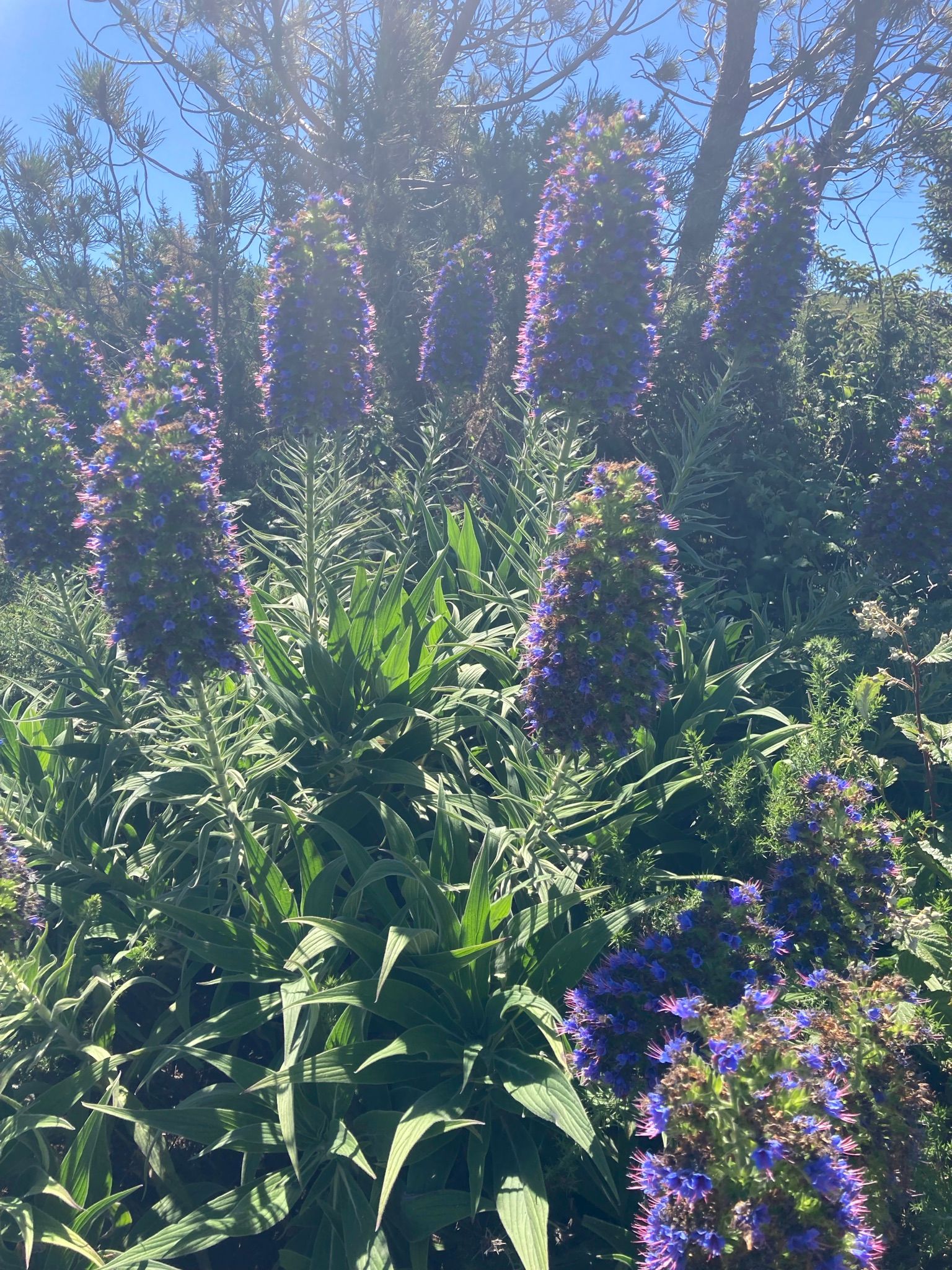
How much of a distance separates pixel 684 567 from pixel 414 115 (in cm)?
655

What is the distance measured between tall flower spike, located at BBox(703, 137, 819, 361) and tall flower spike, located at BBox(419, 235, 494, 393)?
156 cm

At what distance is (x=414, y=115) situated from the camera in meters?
8.88

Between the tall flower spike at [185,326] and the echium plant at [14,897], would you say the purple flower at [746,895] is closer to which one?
the echium plant at [14,897]

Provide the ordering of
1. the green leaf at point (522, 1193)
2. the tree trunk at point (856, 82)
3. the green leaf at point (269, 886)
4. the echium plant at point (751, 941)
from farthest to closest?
the tree trunk at point (856, 82), the green leaf at point (269, 886), the echium plant at point (751, 941), the green leaf at point (522, 1193)

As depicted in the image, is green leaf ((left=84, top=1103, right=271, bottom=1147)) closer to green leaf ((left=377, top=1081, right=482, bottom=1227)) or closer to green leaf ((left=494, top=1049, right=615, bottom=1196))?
green leaf ((left=377, top=1081, right=482, bottom=1227))

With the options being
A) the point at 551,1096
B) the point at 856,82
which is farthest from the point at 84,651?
the point at 856,82

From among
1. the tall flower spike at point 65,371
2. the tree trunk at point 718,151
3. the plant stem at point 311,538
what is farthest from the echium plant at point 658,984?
the tree trunk at point 718,151

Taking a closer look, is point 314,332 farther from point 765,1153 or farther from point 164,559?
point 765,1153

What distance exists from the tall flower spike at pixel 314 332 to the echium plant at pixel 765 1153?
10.8 feet

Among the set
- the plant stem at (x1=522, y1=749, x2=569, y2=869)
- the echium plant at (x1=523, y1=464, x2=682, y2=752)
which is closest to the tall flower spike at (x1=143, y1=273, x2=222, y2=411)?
the echium plant at (x1=523, y1=464, x2=682, y2=752)

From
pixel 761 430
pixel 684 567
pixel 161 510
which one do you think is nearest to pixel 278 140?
pixel 761 430

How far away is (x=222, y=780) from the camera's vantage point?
9.84 feet

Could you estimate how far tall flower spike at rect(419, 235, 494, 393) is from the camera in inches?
214

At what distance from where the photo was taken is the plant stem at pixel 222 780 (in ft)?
9.55
